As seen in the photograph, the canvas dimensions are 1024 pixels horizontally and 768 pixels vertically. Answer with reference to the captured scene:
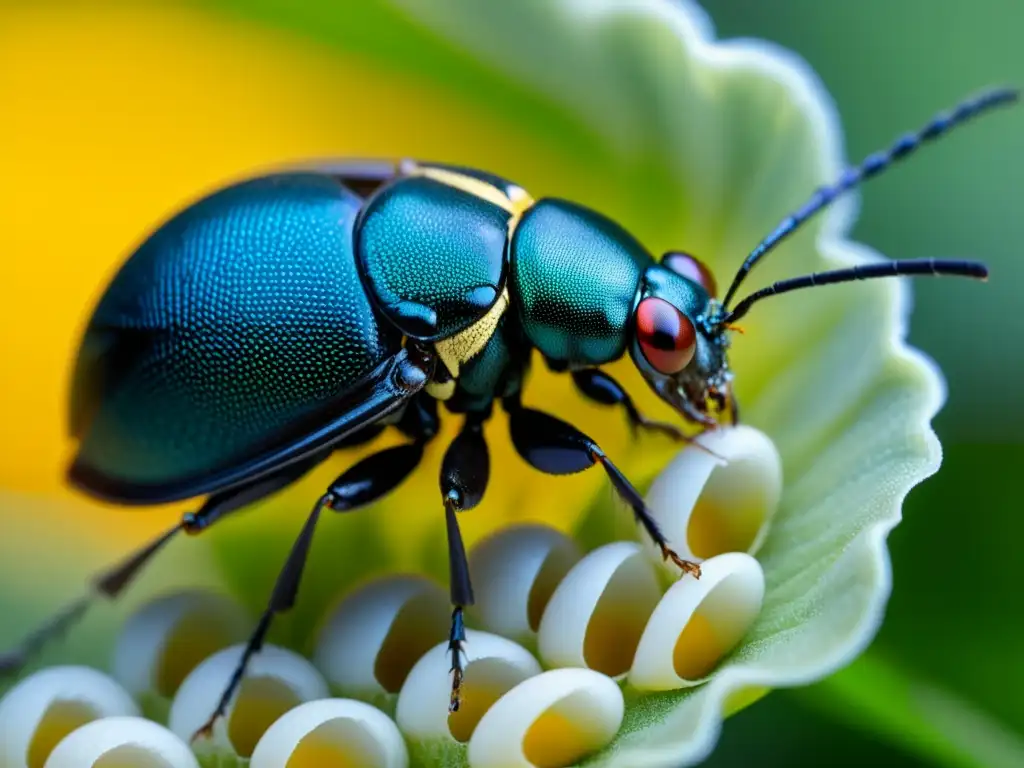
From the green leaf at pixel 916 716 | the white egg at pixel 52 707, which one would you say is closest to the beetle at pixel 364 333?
the white egg at pixel 52 707

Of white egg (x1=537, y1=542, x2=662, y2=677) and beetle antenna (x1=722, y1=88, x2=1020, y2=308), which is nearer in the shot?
white egg (x1=537, y1=542, x2=662, y2=677)

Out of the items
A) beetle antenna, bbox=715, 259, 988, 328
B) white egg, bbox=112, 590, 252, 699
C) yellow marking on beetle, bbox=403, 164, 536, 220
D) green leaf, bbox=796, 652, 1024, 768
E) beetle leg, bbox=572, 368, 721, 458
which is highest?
yellow marking on beetle, bbox=403, 164, 536, 220

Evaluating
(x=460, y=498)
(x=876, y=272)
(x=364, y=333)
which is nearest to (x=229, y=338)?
(x=364, y=333)

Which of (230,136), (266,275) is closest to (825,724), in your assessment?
(266,275)

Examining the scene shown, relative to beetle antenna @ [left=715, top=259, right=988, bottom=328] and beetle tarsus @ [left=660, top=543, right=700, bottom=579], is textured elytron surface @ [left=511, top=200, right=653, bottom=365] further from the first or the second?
beetle tarsus @ [left=660, top=543, right=700, bottom=579]

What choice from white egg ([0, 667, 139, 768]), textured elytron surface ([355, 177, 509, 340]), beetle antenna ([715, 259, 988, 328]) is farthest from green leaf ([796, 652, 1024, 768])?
white egg ([0, 667, 139, 768])

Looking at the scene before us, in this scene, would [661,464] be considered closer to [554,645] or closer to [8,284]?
[554,645]
